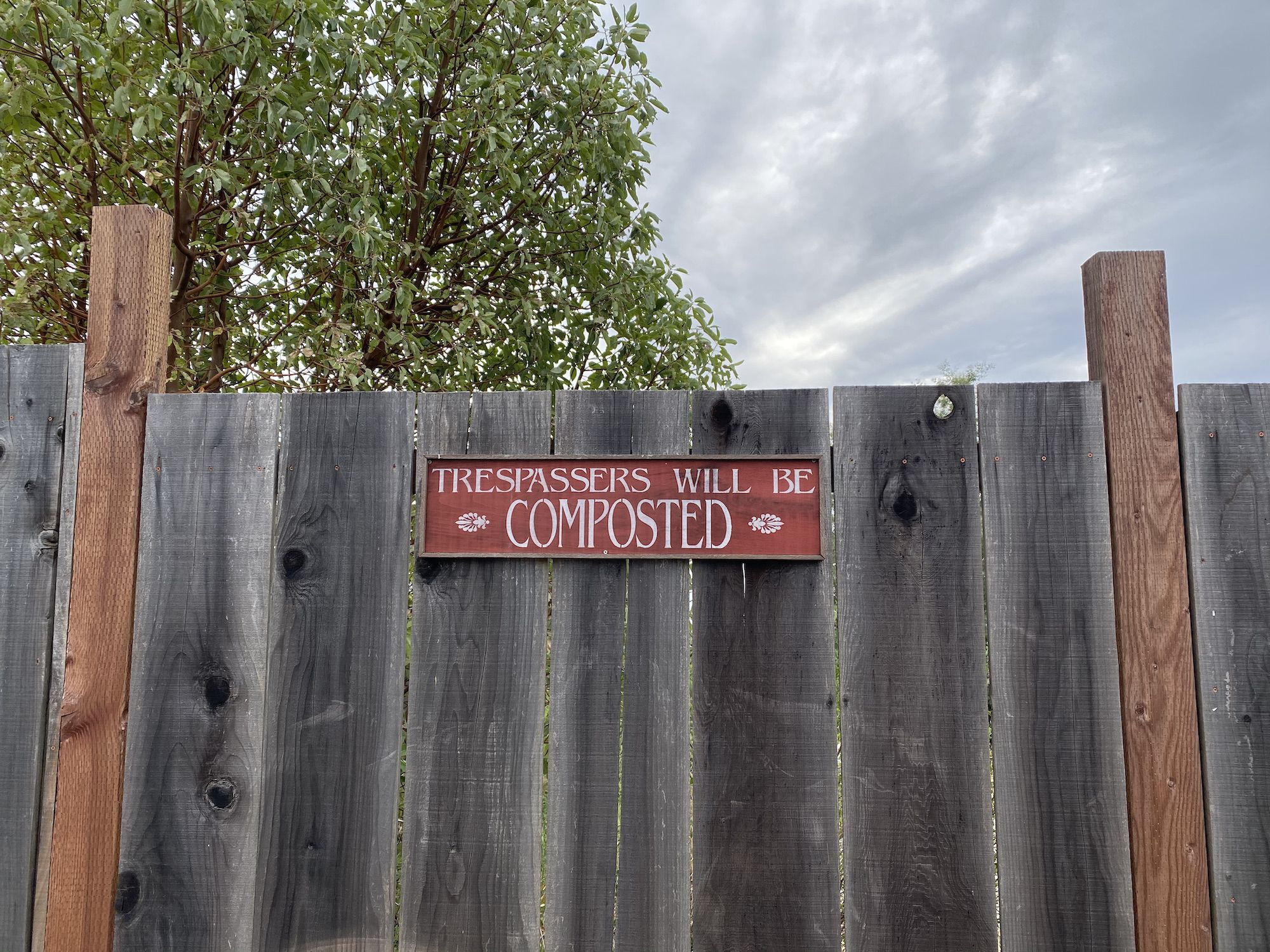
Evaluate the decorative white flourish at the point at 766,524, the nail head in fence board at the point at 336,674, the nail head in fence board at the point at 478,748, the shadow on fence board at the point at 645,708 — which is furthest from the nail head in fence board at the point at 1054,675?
the nail head in fence board at the point at 336,674

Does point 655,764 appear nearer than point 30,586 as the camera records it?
Yes

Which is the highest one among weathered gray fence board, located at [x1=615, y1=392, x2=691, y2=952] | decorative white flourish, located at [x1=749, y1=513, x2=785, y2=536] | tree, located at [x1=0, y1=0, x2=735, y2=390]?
tree, located at [x1=0, y1=0, x2=735, y2=390]

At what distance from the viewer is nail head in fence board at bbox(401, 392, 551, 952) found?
1.84 metres

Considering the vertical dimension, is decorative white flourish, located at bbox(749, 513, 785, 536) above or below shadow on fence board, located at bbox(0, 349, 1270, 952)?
above

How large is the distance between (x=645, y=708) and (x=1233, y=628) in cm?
144

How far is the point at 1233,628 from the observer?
183 cm

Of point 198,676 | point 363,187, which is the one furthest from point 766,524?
point 363,187

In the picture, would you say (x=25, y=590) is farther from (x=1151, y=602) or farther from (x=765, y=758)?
(x=1151, y=602)

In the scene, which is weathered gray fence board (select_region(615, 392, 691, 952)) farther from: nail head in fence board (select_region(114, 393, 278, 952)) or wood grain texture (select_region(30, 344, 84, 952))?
wood grain texture (select_region(30, 344, 84, 952))

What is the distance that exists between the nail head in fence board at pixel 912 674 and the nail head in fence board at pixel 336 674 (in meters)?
1.14

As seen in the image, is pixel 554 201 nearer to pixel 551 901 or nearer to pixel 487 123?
pixel 487 123

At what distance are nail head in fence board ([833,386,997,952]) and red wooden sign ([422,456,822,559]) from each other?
13 centimetres

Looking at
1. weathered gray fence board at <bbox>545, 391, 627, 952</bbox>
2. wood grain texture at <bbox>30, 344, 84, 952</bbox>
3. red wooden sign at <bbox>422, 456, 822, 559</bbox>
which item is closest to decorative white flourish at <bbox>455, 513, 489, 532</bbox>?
red wooden sign at <bbox>422, 456, 822, 559</bbox>

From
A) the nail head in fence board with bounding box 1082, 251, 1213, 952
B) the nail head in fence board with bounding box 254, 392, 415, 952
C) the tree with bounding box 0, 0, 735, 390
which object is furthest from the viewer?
the tree with bounding box 0, 0, 735, 390
